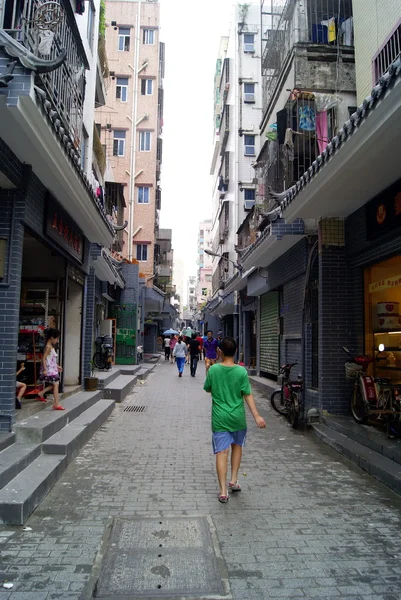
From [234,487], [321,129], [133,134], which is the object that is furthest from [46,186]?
[133,134]

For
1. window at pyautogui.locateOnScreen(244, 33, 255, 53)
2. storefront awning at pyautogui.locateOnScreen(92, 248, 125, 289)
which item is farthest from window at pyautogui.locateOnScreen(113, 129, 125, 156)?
storefront awning at pyautogui.locateOnScreen(92, 248, 125, 289)

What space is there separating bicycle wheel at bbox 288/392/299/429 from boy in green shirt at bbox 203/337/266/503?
350 centimetres

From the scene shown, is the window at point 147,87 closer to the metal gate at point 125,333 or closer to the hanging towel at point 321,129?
the metal gate at point 125,333

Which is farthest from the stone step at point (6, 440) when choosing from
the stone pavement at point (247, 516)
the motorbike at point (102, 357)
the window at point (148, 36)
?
the window at point (148, 36)

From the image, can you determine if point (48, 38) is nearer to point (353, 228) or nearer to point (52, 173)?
point (52, 173)

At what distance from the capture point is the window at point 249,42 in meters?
32.6

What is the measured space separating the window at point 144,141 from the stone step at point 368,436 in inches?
1071

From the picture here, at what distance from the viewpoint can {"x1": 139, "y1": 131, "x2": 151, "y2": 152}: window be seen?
103ft

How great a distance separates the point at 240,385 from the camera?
465 cm

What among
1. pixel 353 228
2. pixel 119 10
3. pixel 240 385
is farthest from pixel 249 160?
pixel 240 385

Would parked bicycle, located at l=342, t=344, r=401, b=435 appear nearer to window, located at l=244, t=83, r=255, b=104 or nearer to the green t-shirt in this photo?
the green t-shirt

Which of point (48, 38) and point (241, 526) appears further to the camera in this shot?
point (48, 38)

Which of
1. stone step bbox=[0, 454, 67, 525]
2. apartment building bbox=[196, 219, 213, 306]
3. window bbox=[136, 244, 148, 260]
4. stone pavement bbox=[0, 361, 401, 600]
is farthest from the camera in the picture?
apartment building bbox=[196, 219, 213, 306]

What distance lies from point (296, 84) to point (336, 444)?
821 centimetres
